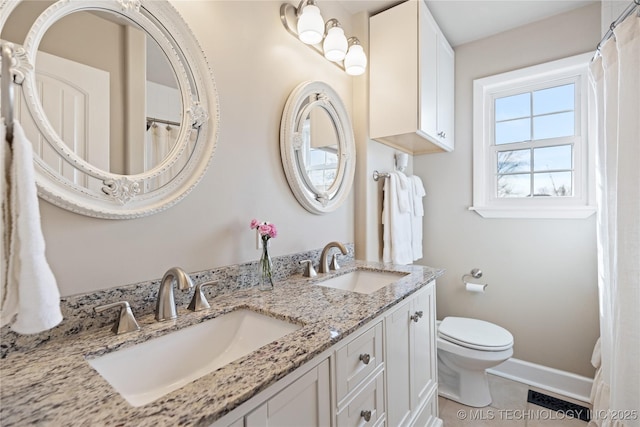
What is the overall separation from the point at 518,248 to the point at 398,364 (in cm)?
154

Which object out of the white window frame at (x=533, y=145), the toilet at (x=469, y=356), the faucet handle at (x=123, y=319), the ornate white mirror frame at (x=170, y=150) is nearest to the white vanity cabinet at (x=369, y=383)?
the toilet at (x=469, y=356)

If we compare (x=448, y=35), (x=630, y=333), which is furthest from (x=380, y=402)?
(x=448, y=35)

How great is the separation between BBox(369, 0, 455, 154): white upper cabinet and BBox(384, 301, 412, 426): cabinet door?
1166 millimetres

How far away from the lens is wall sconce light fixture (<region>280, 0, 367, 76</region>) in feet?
4.85

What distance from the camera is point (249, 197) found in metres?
1.34

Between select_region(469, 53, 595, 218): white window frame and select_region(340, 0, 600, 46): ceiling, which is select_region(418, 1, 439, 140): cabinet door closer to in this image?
select_region(340, 0, 600, 46): ceiling

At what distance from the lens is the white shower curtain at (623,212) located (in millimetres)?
1218

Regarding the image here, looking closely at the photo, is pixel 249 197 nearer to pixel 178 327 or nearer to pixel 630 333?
pixel 178 327

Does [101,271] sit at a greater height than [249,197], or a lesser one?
lesser

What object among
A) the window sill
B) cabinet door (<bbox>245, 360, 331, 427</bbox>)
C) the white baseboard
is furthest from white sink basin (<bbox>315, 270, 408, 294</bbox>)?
the white baseboard

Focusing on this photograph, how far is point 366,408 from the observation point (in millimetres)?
1018

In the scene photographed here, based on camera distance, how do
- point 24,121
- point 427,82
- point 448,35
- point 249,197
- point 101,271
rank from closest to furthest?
point 24,121 < point 101,271 < point 249,197 < point 427,82 < point 448,35

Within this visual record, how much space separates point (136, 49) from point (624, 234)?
2023mm

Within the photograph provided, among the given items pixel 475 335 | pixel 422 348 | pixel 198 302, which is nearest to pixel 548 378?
pixel 475 335
